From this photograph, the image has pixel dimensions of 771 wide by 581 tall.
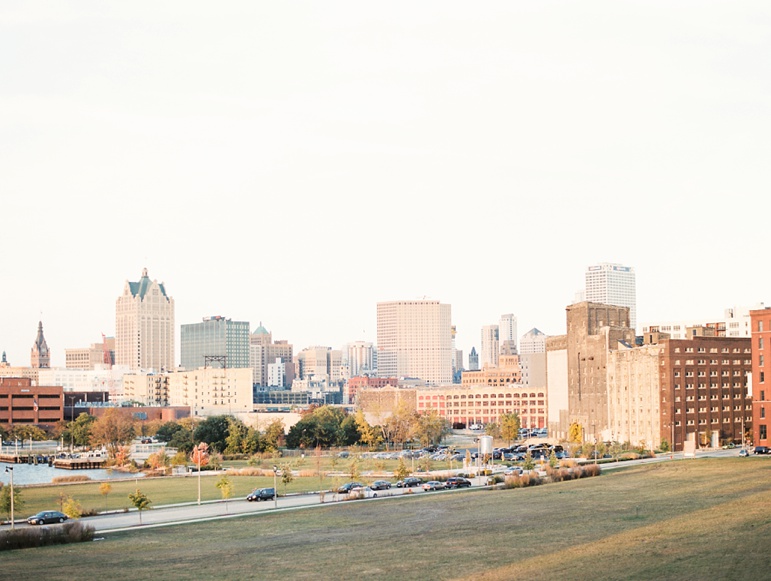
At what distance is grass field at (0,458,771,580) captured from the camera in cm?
4753

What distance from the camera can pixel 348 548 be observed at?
56.6 meters

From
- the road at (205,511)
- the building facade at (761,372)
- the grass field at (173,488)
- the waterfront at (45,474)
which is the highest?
the building facade at (761,372)

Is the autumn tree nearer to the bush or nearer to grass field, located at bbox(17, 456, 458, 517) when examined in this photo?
grass field, located at bbox(17, 456, 458, 517)

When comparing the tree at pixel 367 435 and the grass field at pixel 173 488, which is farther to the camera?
the tree at pixel 367 435

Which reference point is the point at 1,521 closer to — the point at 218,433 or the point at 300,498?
the point at 300,498

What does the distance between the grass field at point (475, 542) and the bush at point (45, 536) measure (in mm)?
1680

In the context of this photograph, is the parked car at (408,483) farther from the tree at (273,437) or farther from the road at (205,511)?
the tree at (273,437)

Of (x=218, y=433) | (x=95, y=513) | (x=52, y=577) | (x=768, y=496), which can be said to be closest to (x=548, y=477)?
(x=768, y=496)

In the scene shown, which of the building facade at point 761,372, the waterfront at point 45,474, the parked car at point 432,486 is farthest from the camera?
the waterfront at point 45,474

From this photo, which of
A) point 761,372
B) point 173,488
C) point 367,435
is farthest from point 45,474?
point 761,372

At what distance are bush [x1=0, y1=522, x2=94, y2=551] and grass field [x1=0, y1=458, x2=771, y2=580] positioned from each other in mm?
1680

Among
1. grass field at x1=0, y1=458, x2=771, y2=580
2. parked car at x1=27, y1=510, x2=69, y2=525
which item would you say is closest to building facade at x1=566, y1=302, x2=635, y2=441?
grass field at x1=0, y1=458, x2=771, y2=580

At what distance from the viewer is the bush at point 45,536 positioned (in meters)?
62.2

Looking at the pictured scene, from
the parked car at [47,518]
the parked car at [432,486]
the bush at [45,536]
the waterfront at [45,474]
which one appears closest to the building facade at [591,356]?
the waterfront at [45,474]
